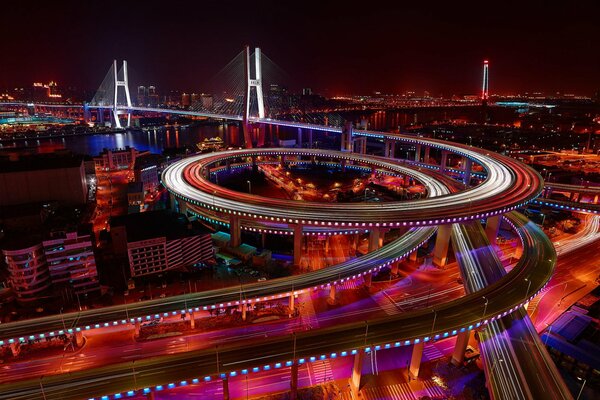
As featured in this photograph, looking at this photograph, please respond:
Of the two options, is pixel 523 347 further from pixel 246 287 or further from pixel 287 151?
pixel 287 151

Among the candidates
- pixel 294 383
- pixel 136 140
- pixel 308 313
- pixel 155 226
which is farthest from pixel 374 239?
pixel 136 140

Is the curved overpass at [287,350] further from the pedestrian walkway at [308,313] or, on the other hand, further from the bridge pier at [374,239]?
the bridge pier at [374,239]

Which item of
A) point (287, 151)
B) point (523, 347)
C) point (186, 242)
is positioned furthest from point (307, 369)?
point (287, 151)

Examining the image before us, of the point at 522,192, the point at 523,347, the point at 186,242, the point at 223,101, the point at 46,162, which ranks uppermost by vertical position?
the point at 223,101

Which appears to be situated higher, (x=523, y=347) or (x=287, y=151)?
(x=287, y=151)

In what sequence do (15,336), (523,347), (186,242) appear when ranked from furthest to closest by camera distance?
(186,242) < (15,336) < (523,347)

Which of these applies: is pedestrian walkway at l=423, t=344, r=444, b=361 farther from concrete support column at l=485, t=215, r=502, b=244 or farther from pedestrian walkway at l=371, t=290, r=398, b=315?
concrete support column at l=485, t=215, r=502, b=244

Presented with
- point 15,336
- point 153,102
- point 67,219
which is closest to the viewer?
Result: point 15,336

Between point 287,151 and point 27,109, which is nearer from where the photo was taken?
point 287,151
